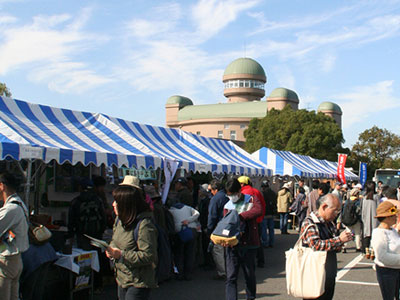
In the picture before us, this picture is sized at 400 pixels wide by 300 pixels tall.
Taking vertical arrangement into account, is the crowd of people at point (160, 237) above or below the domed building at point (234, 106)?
below

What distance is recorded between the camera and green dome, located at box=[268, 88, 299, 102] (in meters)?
78.3

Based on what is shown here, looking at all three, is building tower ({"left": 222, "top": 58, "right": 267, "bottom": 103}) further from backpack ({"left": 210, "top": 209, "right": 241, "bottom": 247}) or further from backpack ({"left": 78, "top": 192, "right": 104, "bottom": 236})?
backpack ({"left": 210, "top": 209, "right": 241, "bottom": 247})

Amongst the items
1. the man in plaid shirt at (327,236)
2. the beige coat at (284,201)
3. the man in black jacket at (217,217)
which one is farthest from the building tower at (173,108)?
the man in plaid shirt at (327,236)

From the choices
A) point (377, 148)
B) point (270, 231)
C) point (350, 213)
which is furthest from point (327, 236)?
point (377, 148)

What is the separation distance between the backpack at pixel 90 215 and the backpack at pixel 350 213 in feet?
21.2

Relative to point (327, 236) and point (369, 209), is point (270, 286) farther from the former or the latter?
point (327, 236)

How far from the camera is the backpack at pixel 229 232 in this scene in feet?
18.6

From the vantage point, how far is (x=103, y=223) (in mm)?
6738

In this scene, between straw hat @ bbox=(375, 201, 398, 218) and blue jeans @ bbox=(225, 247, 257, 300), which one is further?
blue jeans @ bbox=(225, 247, 257, 300)

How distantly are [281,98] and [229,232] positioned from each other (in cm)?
7419

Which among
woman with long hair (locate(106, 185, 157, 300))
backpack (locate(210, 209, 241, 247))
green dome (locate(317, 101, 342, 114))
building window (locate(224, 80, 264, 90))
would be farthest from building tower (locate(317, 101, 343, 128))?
woman with long hair (locate(106, 185, 157, 300))

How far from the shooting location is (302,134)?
45562 millimetres

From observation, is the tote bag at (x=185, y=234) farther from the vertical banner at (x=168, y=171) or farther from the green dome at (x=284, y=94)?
the green dome at (x=284, y=94)

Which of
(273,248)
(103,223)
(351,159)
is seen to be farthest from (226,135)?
(103,223)
